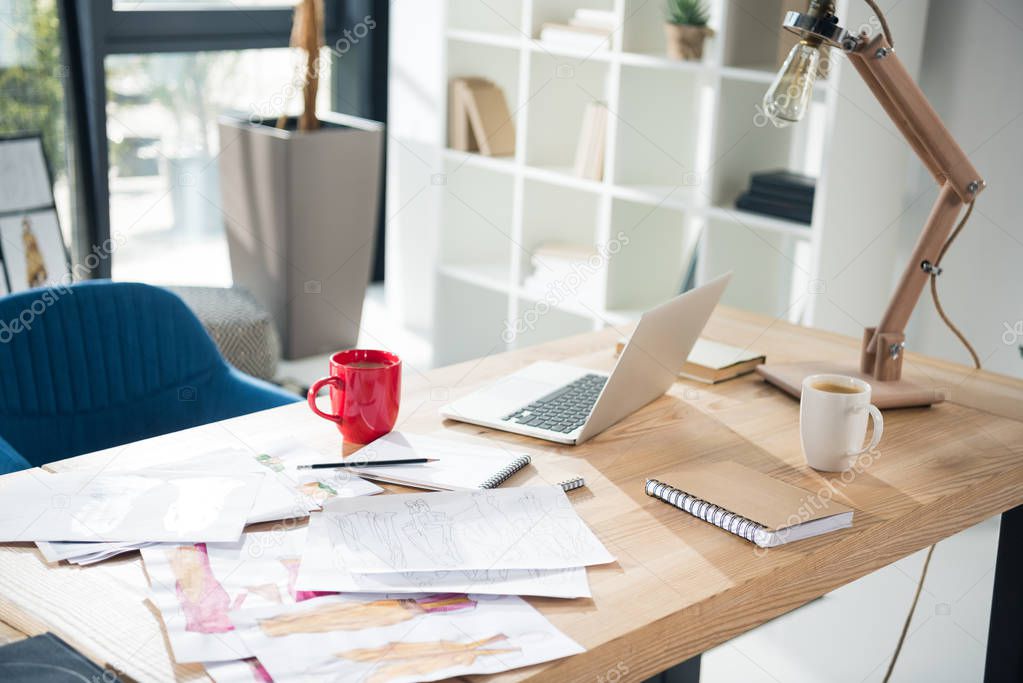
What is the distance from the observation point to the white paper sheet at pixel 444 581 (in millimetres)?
1101

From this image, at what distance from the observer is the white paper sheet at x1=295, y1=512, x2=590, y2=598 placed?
1.10 m

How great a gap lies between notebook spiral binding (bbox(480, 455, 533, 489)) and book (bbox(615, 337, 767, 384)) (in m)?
0.42

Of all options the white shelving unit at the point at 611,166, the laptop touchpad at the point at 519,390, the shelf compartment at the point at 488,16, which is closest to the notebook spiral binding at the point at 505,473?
the laptop touchpad at the point at 519,390

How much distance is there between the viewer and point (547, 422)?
155 centimetres

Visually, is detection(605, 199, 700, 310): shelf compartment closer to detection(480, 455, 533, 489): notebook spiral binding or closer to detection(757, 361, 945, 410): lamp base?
detection(757, 361, 945, 410): lamp base

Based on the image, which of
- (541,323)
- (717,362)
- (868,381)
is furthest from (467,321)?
(868,381)

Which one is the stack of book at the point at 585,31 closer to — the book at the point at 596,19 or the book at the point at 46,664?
the book at the point at 596,19

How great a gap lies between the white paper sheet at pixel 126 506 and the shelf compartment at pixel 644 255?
86.1 inches

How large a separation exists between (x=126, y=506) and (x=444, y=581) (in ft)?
1.35

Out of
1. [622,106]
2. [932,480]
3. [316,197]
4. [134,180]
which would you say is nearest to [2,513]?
[932,480]

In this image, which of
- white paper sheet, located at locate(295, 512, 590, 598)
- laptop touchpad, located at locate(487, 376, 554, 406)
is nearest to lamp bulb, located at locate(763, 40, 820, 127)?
laptop touchpad, located at locate(487, 376, 554, 406)

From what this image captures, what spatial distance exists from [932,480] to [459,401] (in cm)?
67

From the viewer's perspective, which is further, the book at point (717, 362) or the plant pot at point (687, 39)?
the plant pot at point (687, 39)

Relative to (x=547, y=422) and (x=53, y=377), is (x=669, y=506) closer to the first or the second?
(x=547, y=422)
